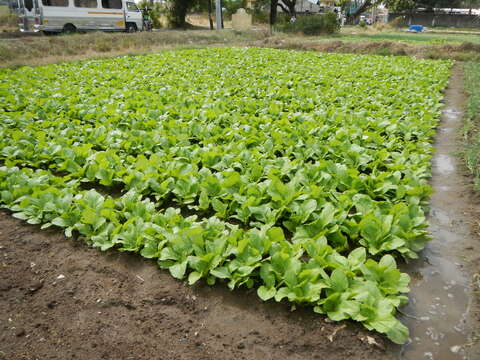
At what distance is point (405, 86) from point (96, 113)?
723cm

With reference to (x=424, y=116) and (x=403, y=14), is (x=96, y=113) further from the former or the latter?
(x=403, y=14)

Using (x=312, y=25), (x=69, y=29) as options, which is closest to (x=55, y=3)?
(x=69, y=29)

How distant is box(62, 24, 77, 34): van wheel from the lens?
21.0 m

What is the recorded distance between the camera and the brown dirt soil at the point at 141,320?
224 cm

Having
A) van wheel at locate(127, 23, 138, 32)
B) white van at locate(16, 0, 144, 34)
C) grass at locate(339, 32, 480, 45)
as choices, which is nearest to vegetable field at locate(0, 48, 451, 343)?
white van at locate(16, 0, 144, 34)

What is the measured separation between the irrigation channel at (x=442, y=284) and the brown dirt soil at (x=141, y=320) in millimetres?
336

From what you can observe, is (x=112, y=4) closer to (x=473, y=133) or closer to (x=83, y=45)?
(x=83, y=45)

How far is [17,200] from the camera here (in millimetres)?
3719

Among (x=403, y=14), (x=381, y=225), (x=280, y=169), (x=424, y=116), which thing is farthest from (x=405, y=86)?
(x=403, y=14)

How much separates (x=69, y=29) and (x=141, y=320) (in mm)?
23058

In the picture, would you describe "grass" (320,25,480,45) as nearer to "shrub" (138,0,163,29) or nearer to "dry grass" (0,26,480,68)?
"dry grass" (0,26,480,68)

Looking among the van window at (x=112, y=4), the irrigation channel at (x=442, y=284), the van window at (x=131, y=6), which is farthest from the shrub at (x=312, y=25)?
the irrigation channel at (x=442, y=284)

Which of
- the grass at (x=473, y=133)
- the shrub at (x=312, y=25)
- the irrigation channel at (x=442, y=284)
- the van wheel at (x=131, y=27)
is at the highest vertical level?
the shrub at (x=312, y=25)

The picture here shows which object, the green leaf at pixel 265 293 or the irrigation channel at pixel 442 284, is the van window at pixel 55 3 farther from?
the green leaf at pixel 265 293
